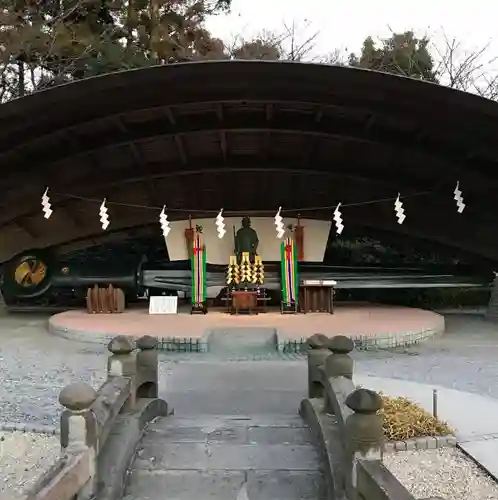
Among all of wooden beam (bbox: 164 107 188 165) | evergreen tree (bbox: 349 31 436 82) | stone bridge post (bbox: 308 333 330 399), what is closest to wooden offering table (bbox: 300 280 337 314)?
wooden beam (bbox: 164 107 188 165)

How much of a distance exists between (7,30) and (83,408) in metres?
16.1

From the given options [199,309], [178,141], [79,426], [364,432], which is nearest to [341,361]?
[364,432]

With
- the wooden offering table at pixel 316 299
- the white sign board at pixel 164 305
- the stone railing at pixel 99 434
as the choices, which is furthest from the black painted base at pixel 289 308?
the stone railing at pixel 99 434

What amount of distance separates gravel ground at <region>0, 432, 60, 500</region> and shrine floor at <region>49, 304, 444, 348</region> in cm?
430

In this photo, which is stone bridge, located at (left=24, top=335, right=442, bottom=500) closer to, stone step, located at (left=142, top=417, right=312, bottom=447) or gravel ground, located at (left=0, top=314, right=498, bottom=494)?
stone step, located at (left=142, top=417, right=312, bottom=447)

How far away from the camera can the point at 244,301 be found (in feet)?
40.2

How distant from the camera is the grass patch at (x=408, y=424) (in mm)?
4480

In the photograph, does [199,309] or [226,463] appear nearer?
[226,463]

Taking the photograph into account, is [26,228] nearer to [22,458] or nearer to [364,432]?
[22,458]

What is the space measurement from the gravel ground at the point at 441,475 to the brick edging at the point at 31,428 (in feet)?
8.75

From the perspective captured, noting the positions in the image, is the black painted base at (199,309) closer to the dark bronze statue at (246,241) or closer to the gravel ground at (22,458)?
the dark bronze statue at (246,241)

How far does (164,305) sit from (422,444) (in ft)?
28.5

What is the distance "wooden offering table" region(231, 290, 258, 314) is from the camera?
1220 centimetres

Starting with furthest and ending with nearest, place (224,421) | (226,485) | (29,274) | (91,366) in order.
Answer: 1. (29,274)
2. (91,366)
3. (224,421)
4. (226,485)
